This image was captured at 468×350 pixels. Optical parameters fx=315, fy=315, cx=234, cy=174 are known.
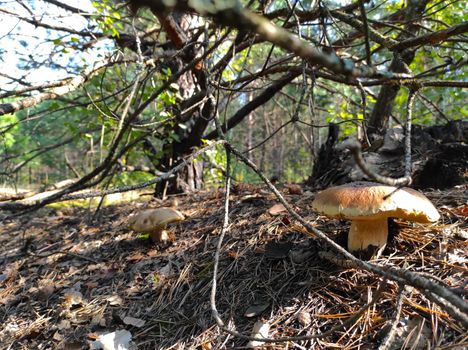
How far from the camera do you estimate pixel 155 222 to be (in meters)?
2.44

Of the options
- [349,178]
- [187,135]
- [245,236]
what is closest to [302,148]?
[187,135]

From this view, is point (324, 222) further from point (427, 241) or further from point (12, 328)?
point (12, 328)

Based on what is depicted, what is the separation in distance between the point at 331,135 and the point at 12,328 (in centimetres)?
317

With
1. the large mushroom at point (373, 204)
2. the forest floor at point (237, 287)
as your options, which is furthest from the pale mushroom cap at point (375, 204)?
the forest floor at point (237, 287)

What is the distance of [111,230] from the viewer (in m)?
3.16

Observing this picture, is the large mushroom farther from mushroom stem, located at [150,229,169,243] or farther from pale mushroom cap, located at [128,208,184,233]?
mushroom stem, located at [150,229,169,243]

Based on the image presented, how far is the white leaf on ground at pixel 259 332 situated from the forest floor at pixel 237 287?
0.03m

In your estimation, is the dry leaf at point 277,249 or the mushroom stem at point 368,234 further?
the dry leaf at point 277,249

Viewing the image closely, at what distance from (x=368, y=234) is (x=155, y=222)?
152cm

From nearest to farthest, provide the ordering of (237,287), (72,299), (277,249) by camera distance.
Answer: (237,287) < (277,249) < (72,299)

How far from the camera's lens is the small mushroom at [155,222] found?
2445 mm

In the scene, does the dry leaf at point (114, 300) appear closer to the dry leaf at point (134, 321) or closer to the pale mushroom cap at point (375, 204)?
the dry leaf at point (134, 321)

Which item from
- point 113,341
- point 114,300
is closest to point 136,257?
point 114,300

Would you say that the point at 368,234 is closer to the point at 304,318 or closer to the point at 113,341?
the point at 304,318
